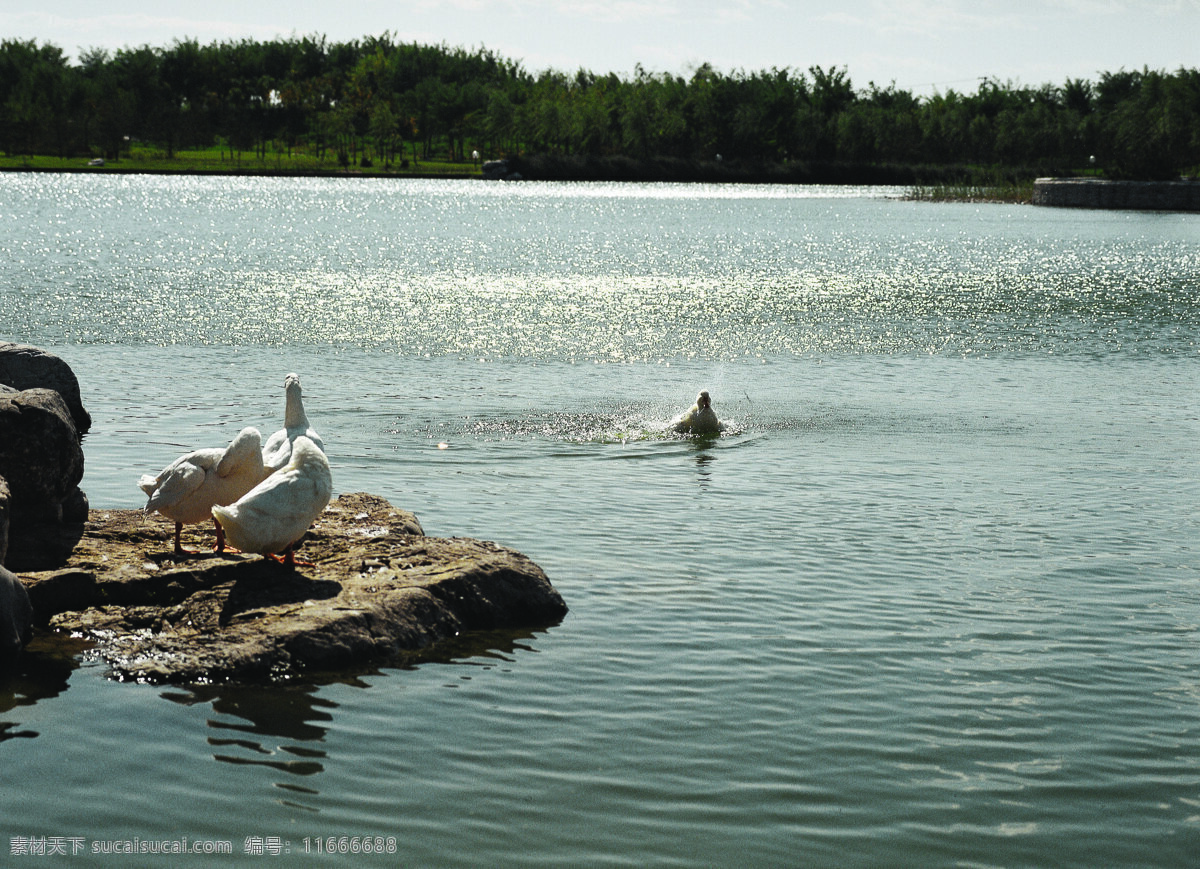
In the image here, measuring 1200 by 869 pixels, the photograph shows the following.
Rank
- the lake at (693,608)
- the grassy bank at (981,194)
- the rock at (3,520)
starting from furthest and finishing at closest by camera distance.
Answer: the grassy bank at (981,194) → the rock at (3,520) → the lake at (693,608)

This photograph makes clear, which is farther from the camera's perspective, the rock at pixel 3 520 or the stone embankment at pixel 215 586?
the rock at pixel 3 520

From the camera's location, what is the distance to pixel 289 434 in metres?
12.6

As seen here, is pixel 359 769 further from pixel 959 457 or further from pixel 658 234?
pixel 658 234

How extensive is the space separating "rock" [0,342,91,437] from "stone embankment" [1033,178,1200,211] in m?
120

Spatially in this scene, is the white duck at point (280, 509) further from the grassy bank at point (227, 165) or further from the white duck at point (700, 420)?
the grassy bank at point (227, 165)

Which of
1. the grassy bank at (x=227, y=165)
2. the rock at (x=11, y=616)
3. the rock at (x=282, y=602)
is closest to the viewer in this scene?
the rock at (x=11, y=616)

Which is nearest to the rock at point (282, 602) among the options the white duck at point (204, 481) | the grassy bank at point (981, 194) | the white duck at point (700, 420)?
the white duck at point (204, 481)

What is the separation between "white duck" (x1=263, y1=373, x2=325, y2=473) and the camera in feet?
39.7

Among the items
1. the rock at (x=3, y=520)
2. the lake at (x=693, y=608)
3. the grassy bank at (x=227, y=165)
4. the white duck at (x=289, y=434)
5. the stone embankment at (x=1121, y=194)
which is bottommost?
the lake at (x=693, y=608)

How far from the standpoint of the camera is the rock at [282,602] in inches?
378

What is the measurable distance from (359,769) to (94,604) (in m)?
3.87

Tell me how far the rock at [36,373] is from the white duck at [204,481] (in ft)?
25.9

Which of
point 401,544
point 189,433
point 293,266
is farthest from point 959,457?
point 293,266

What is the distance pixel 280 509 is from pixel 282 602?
873mm
